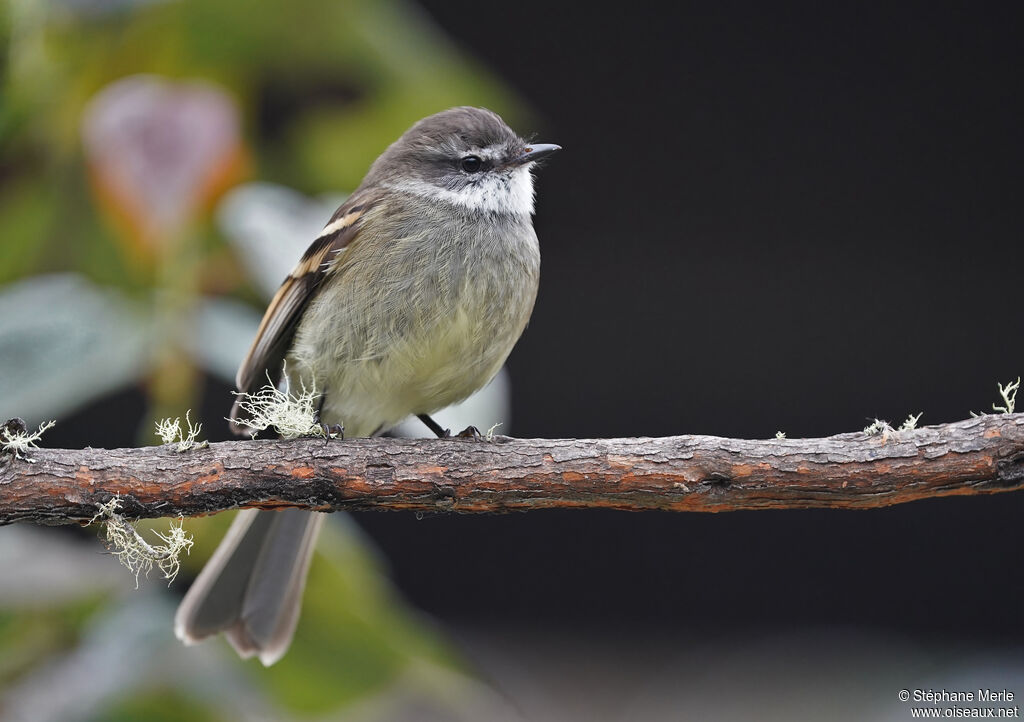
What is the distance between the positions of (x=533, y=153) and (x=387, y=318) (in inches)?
26.5

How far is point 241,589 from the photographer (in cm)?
276

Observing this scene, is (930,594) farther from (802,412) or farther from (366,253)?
(366,253)

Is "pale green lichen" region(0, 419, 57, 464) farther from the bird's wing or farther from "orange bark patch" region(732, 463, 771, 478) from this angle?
"orange bark patch" region(732, 463, 771, 478)

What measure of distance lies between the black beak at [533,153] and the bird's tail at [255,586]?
110 cm

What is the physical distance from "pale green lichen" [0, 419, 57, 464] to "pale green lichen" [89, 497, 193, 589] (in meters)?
0.16

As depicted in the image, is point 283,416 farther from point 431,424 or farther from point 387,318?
point 431,424

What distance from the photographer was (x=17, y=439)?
192cm

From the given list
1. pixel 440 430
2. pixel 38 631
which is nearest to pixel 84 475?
pixel 38 631

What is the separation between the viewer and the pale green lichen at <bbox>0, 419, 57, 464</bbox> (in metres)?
1.91

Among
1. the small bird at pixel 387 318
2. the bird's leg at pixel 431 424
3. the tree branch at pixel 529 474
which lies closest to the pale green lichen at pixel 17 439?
the tree branch at pixel 529 474

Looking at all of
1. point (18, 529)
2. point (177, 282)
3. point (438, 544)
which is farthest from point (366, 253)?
point (438, 544)

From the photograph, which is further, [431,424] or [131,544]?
[431,424]

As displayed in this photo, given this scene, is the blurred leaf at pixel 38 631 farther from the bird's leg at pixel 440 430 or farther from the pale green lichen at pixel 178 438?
the bird's leg at pixel 440 430

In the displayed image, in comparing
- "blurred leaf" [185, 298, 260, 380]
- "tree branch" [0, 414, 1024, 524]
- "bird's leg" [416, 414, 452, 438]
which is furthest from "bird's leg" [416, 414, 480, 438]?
"blurred leaf" [185, 298, 260, 380]
